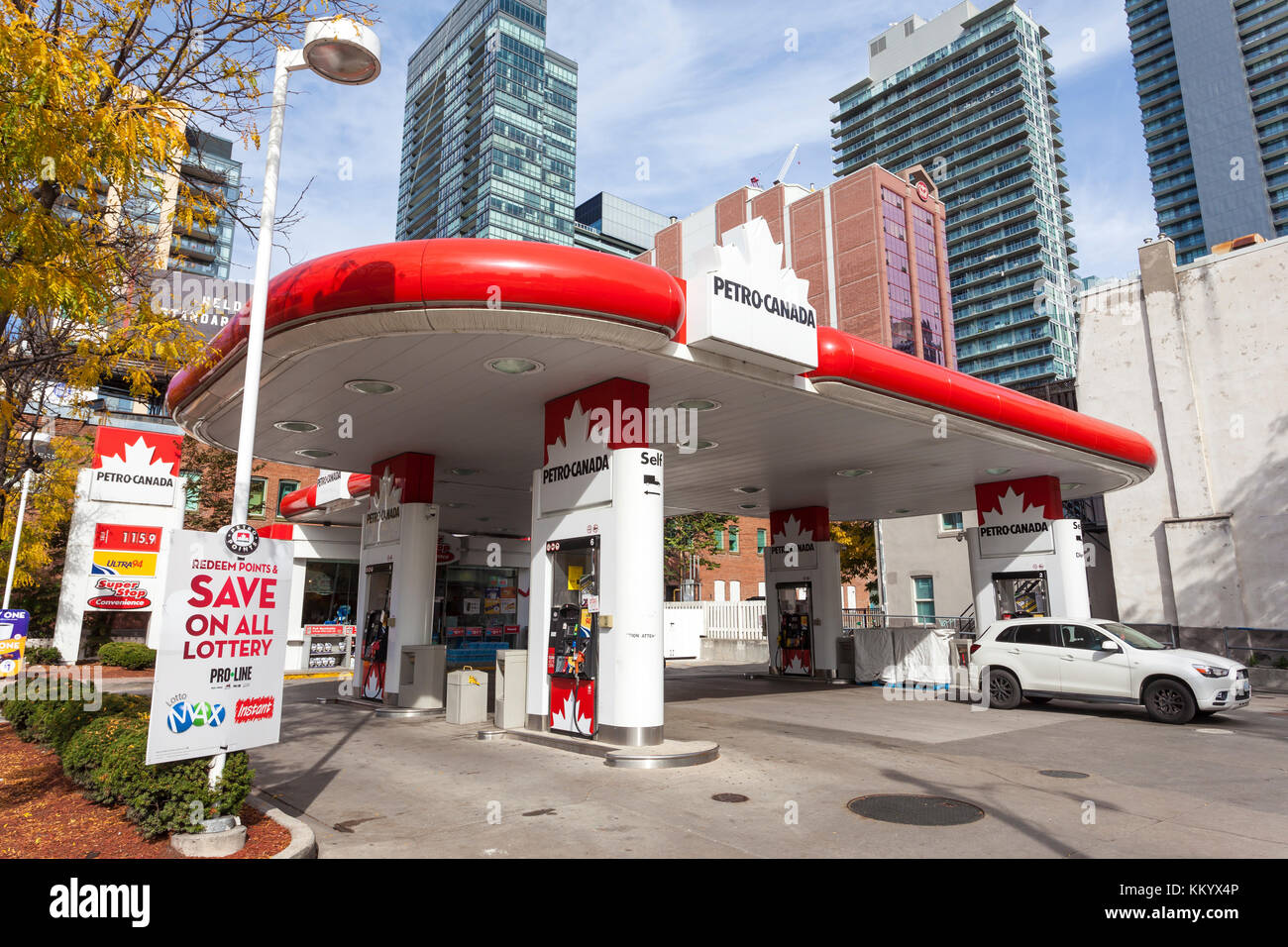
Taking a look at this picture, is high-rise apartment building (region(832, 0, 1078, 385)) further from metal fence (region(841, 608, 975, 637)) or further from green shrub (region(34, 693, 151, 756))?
green shrub (region(34, 693, 151, 756))

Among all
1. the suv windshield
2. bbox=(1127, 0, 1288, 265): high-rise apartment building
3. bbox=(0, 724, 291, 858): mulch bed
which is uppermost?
bbox=(1127, 0, 1288, 265): high-rise apartment building

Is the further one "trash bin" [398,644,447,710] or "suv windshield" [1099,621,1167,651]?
"trash bin" [398,644,447,710]

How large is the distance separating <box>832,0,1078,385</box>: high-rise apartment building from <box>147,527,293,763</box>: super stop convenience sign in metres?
128

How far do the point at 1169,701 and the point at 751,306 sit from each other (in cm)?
961

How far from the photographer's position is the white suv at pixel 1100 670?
12.1 meters

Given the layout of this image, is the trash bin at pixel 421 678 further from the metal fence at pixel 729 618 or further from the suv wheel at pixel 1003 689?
the metal fence at pixel 729 618

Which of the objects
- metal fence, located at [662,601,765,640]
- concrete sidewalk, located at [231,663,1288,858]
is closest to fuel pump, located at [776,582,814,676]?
concrete sidewalk, located at [231,663,1288,858]

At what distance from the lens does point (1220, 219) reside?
400ft

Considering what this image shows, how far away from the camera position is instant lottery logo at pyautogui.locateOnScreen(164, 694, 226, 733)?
551 cm

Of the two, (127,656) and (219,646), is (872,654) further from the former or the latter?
(127,656)

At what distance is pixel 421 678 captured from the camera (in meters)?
14.4

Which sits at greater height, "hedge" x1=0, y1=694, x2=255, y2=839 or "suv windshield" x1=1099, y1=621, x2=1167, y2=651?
"suv windshield" x1=1099, y1=621, x2=1167, y2=651

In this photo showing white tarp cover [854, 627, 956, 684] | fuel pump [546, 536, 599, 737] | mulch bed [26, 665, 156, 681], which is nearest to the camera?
fuel pump [546, 536, 599, 737]
